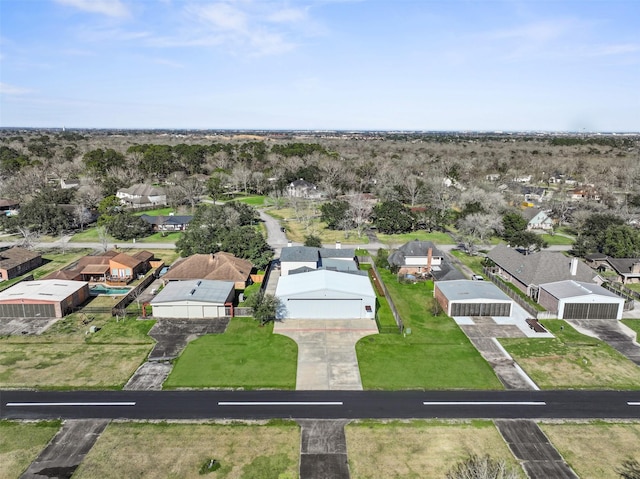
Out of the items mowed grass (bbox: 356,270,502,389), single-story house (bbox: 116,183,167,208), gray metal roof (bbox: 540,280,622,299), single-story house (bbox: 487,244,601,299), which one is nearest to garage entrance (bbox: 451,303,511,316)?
mowed grass (bbox: 356,270,502,389)

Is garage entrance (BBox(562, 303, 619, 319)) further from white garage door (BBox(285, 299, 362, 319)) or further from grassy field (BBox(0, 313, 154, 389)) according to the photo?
grassy field (BBox(0, 313, 154, 389))

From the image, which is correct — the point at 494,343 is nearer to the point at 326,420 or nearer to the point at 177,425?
the point at 326,420

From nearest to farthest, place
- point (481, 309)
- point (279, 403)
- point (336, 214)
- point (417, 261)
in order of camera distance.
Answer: point (279, 403), point (481, 309), point (417, 261), point (336, 214)

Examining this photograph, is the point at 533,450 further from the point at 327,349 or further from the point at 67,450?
the point at 67,450

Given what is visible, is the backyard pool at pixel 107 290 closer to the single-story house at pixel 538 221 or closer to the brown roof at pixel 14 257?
the brown roof at pixel 14 257

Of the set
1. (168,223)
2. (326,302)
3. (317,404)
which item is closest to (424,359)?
(317,404)
